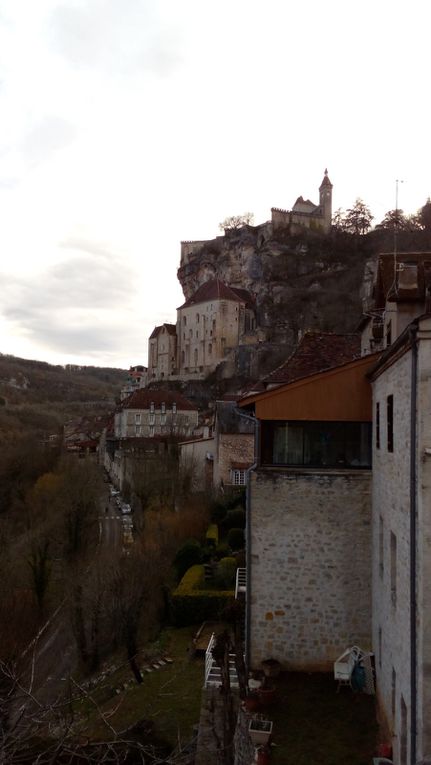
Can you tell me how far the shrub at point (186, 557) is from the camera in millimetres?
21797

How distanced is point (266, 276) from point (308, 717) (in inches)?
2841

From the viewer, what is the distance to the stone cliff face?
236 ft

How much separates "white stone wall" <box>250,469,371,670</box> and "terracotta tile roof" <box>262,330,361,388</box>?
2.96m

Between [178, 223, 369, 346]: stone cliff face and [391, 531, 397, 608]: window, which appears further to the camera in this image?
[178, 223, 369, 346]: stone cliff face

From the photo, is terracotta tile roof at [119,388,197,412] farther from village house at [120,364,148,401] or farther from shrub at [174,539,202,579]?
village house at [120,364,148,401]

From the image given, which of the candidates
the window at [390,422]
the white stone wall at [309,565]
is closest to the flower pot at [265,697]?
the white stone wall at [309,565]

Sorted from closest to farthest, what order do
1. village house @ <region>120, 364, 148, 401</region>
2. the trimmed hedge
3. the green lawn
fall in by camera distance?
1. the green lawn
2. the trimmed hedge
3. village house @ <region>120, 364, 148, 401</region>

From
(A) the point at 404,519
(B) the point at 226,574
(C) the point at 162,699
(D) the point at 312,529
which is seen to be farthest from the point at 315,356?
(B) the point at 226,574

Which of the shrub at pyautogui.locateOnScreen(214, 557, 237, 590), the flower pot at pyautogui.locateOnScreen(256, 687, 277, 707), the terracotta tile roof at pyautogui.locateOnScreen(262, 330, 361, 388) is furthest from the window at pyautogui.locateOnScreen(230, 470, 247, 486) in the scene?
the flower pot at pyautogui.locateOnScreen(256, 687, 277, 707)

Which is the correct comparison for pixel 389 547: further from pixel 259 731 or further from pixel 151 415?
pixel 151 415

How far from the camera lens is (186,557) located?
21.8 metres

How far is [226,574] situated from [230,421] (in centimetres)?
1129

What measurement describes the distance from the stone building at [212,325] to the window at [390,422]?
214ft

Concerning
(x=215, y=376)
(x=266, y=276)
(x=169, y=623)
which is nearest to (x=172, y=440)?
(x=169, y=623)
